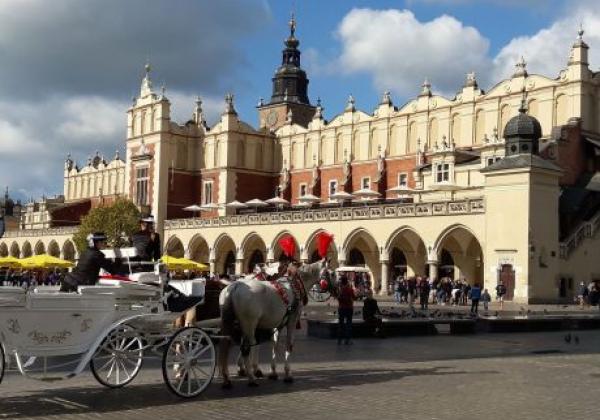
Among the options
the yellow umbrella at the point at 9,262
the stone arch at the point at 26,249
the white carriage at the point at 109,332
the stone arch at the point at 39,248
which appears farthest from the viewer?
the stone arch at the point at 26,249

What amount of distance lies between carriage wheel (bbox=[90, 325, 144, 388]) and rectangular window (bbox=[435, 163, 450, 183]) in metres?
38.7

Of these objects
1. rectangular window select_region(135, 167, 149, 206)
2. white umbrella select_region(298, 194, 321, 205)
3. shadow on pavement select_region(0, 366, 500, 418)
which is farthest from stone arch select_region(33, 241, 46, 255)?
shadow on pavement select_region(0, 366, 500, 418)

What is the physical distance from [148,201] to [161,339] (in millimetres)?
56423

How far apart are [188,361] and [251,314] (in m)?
1.23

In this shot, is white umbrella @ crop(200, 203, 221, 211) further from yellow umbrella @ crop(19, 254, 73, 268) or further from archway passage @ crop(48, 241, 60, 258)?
archway passage @ crop(48, 241, 60, 258)

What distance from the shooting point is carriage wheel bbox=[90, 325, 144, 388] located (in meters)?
10.1

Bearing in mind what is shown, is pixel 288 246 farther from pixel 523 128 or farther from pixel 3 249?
pixel 3 249

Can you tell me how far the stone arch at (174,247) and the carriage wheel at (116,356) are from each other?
50.2 m

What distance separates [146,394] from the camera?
1030 centimetres

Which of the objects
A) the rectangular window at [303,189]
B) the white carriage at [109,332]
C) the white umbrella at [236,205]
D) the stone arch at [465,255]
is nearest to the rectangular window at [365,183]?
the rectangular window at [303,189]

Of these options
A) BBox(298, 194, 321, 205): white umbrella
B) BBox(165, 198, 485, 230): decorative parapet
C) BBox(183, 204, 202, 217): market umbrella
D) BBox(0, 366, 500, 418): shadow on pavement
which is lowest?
BBox(0, 366, 500, 418): shadow on pavement

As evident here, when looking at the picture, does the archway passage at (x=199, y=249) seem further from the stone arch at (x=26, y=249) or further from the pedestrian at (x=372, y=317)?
the pedestrian at (x=372, y=317)

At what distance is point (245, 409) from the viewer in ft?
30.9

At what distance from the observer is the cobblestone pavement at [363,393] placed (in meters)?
9.22
